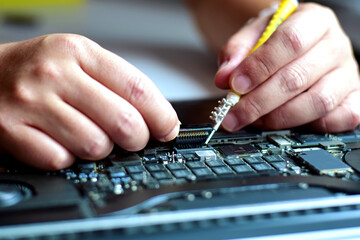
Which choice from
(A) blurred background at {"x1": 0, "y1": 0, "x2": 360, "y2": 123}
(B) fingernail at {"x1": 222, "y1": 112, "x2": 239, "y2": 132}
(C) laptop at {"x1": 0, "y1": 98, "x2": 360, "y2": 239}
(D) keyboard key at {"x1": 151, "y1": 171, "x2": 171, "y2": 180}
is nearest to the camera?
(C) laptop at {"x1": 0, "y1": 98, "x2": 360, "y2": 239}

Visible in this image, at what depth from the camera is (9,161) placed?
1.68 feet

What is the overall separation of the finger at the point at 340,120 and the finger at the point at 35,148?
402mm

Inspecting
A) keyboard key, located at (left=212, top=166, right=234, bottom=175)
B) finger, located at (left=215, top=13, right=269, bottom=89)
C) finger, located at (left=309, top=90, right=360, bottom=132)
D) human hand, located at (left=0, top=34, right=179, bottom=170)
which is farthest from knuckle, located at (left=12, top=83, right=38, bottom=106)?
finger, located at (left=309, top=90, right=360, bottom=132)

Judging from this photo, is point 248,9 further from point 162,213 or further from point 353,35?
point 162,213

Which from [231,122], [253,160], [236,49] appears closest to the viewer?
[253,160]

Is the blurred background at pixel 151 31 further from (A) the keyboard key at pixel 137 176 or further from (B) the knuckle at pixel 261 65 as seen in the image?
(A) the keyboard key at pixel 137 176

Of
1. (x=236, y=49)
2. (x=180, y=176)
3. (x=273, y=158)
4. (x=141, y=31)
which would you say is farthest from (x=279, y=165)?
(x=141, y=31)

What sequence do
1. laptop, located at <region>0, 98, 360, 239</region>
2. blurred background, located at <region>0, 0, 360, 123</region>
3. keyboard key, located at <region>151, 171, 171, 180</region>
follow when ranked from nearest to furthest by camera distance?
laptop, located at <region>0, 98, 360, 239</region> < keyboard key, located at <region>151, 171, 171, 180</region> < blurred background, located at <region>0, 0, 360, 123</region>

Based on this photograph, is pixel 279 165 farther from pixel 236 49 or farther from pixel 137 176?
pixel 236 49

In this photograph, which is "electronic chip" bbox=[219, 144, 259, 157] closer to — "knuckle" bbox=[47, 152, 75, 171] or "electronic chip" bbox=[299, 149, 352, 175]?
"electronic chip" bbox=[299, 149, 352, 175]

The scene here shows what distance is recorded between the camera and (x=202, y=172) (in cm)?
49

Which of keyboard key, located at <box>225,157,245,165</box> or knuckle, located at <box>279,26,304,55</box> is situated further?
knuckle, located at <box>279,26,304,55</box>

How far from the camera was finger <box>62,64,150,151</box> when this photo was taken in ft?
1.67

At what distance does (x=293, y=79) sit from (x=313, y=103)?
0.06 meters
